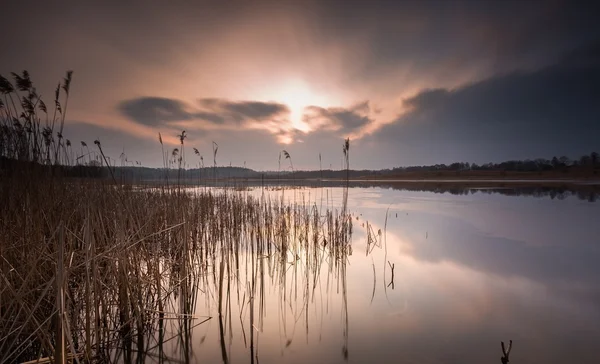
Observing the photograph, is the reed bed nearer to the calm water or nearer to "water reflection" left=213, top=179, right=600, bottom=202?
the calm water

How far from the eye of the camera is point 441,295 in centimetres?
505

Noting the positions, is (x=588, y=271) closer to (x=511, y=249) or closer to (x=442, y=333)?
(x=511, y=249)

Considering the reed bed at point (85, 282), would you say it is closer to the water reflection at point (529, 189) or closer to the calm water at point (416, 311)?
the calm water at point (416, 311)

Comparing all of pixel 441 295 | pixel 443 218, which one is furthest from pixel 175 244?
pixel 443 218

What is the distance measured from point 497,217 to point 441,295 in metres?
11.4

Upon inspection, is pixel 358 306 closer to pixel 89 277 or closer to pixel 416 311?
pixel 416 311

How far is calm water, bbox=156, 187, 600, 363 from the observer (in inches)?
131

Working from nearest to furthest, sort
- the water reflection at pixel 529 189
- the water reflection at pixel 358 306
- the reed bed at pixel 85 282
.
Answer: the reed bed at pixel 85 282 → the water reflection at pixel 358 306 → the water reflection at pixel 529 189

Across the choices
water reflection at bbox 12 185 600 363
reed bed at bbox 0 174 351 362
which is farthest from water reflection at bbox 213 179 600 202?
reed bed at bbox 0 174 351 362

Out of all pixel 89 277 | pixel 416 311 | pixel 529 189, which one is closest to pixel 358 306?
pixel 416 311

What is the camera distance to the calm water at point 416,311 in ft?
10.9

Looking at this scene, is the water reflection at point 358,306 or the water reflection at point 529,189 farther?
the water reflection at point 529,189

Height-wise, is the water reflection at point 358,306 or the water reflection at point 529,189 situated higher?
the water reflection at point 529,189

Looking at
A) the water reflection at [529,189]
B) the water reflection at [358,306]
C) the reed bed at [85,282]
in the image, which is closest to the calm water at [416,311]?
the water reflection at [358,306]
